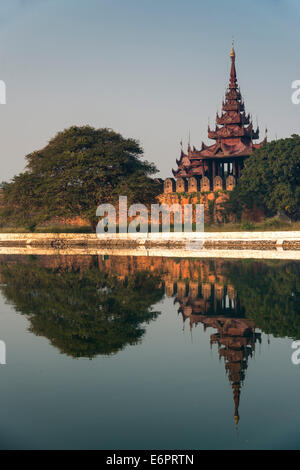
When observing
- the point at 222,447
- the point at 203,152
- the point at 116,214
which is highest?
the point at 203,152

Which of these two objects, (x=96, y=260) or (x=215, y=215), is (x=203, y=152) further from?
(x=96, y=260)

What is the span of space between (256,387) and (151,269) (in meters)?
17.7

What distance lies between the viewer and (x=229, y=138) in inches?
2667

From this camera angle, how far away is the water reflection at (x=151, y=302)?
11.7 m

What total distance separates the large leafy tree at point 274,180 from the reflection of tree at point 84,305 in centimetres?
2821

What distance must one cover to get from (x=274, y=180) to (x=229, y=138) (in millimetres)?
17629

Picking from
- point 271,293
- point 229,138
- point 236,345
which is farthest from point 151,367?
point 229,138

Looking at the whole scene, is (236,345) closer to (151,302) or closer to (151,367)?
(151,367)

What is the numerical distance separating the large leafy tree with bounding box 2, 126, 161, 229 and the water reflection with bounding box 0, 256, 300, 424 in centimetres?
2346

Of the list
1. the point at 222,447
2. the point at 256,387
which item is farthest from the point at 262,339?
the point at 222,447

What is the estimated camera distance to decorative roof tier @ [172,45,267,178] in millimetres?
65188

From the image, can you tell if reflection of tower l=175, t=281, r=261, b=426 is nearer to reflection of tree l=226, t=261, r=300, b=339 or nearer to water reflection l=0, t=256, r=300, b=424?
water reflection l=0, t=256, r=300, b=424

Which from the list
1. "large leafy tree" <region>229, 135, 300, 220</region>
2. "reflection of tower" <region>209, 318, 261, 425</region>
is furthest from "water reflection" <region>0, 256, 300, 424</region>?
"large leafy tree" <region>229, 135, 300, 220</region>

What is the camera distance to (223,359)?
10164mm
